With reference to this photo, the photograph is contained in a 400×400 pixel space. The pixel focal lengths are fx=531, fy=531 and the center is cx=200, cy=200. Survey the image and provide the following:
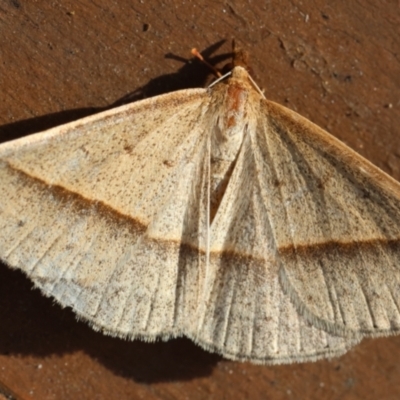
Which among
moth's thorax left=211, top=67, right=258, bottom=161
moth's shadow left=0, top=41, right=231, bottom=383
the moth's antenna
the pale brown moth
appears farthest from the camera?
moth's shadow left=0, top=41, right=231, bottom=383

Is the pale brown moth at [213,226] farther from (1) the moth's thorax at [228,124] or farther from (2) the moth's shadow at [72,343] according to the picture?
(2) the moth's shadow at [72,343]

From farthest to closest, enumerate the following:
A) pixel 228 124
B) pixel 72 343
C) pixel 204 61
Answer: pixel 72 343 < pixel 204 61 < pixel 228 124

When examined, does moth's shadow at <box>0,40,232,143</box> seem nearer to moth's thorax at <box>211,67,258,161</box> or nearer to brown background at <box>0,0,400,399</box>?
brown background at <box>0,0,400,399</box>

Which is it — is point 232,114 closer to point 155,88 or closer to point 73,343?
point 155,88

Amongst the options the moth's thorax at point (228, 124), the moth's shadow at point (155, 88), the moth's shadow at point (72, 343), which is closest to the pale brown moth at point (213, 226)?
the moth's thorax at point (228, 124)

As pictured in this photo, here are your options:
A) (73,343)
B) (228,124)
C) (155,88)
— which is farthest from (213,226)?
(73,343)

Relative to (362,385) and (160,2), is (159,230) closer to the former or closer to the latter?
(160,2)

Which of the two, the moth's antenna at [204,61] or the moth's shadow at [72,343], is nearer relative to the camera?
the moth's antenna at [204,61]

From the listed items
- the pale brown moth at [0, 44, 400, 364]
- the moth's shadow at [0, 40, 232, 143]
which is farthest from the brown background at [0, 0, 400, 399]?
the pale brown moth at [0, 44, 400, 364]

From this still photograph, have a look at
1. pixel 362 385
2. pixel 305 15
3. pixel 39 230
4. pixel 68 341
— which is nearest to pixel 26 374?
pixel 68 341
